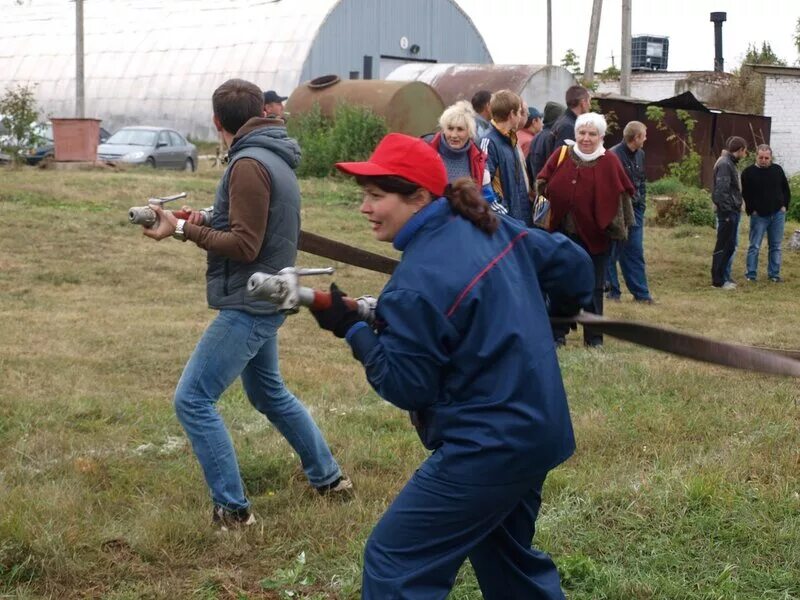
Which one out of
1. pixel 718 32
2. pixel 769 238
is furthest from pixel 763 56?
pixel 769 238

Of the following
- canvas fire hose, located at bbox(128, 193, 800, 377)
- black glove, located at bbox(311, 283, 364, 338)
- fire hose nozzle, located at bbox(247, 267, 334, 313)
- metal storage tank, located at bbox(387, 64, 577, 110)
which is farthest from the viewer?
metal storage tank, located at bbox(387, 64, 577, 110)

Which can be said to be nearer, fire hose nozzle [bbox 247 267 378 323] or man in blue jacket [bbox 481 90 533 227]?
fire hose nozzle [bbox 247 267 378 323]

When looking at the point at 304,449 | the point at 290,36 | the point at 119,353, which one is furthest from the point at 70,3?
the point at 304,449

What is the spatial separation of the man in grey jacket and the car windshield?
60.4 feet

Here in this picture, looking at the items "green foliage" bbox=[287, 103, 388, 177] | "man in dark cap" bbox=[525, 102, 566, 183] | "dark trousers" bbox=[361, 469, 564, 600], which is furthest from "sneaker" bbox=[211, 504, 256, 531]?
"green foliage" bbox=[287, 103, 388, 177]

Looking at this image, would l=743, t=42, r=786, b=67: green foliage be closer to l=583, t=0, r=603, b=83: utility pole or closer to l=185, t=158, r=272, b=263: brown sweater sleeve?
l=583, t=0, r=603, b=83: utility pole

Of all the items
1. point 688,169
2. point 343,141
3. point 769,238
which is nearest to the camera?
point 769,238

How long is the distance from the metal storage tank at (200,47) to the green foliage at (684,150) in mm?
15718

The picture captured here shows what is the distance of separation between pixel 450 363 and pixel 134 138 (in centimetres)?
2771

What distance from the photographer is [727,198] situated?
45.5ft

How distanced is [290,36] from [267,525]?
36.3 metres

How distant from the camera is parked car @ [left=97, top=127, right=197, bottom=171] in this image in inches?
1124

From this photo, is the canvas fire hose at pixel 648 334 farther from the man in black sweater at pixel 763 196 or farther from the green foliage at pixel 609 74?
the green foliage at pixel 609 74

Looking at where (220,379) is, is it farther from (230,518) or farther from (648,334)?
(648,334)
